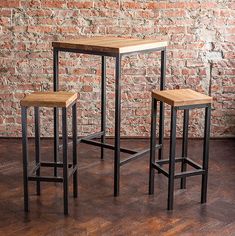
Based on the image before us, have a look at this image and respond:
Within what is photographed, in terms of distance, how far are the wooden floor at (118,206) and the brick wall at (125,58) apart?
2.61ft

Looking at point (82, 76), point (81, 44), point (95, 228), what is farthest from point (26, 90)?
point (95, 228)

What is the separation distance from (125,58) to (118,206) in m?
1.98

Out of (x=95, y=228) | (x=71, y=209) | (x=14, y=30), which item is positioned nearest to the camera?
(x=95, y=228)

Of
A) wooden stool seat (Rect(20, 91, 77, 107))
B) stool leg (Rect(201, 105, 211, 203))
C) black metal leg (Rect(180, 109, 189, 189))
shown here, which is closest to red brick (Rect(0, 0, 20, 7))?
wooden stool seat (Rect(20, 91, 77, 107))

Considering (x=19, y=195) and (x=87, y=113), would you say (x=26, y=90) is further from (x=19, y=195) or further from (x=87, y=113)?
(x=19, y=195)

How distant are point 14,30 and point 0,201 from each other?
204 cm

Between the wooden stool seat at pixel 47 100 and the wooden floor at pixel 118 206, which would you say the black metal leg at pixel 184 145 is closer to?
the wooden floor at pixel 118 206

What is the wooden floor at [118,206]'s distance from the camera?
3443 mm

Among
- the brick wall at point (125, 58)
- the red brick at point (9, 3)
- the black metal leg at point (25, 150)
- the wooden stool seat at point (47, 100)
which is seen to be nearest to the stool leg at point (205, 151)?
the wooden stool seat at point (47, 100)

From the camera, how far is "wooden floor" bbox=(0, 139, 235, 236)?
3.44 m

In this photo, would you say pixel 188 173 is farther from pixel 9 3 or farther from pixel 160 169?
pixel 9 3

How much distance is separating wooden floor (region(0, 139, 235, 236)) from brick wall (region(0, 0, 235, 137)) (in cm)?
79

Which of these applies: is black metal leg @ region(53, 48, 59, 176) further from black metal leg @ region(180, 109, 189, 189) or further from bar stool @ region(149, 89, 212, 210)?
black metal leg @ region(180, 109, 189, 189)

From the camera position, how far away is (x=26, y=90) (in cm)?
541
